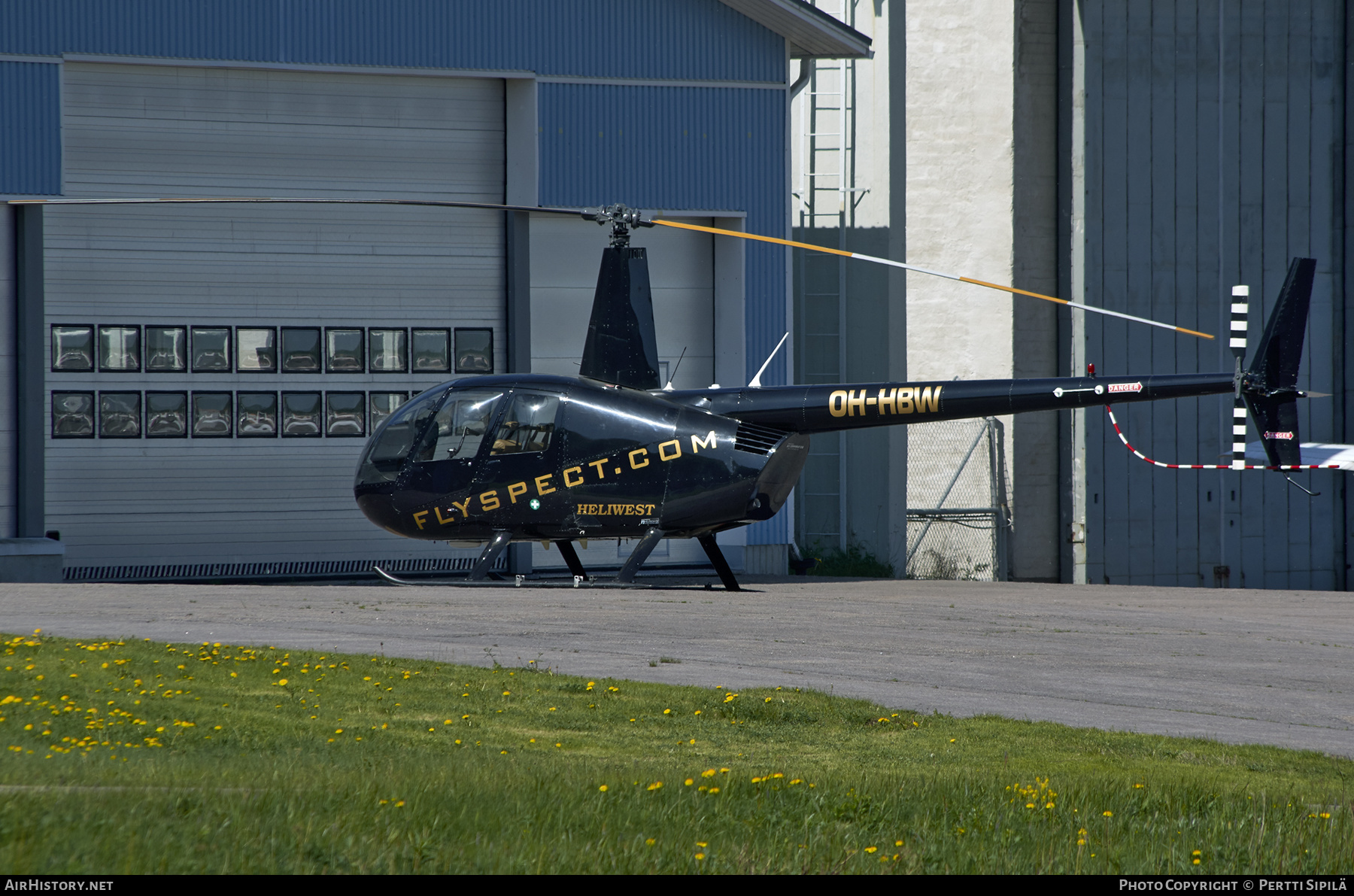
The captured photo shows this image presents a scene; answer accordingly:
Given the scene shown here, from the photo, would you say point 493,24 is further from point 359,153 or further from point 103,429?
point 103,429

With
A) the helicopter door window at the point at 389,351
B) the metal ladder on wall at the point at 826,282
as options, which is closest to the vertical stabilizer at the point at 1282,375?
the metal ladder on wall at the point at 826,282

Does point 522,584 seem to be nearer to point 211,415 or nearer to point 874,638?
point 874,638

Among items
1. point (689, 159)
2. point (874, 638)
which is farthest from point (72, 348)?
point (874, 638)

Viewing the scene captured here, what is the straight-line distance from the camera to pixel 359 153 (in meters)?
20.7

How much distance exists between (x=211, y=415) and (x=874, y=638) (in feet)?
39.6

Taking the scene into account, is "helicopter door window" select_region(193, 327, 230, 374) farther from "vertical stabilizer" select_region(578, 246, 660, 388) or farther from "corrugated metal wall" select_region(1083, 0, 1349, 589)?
"corrugated metal wall" select_region(1083, 0, 1349, 589)

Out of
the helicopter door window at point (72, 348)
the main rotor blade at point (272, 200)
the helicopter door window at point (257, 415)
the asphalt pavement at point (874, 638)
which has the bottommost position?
the asphalt pavement at point (874, 638)

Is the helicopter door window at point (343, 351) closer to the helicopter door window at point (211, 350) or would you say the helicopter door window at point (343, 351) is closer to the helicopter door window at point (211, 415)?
the helicopter door window at point (211, 350)

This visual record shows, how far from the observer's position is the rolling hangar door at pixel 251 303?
64.7 ft

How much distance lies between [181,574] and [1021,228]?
1517cm

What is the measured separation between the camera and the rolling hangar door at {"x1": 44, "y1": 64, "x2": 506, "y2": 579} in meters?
19.7

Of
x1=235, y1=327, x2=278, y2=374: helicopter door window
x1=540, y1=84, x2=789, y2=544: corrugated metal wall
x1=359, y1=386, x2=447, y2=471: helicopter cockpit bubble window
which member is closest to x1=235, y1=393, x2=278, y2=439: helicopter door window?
x1=235, y1=327, x2=278, y2=374: helicopter door window

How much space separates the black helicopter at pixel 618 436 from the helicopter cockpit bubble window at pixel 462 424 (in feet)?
0.06

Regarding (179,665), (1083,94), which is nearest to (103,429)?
(179,665)
